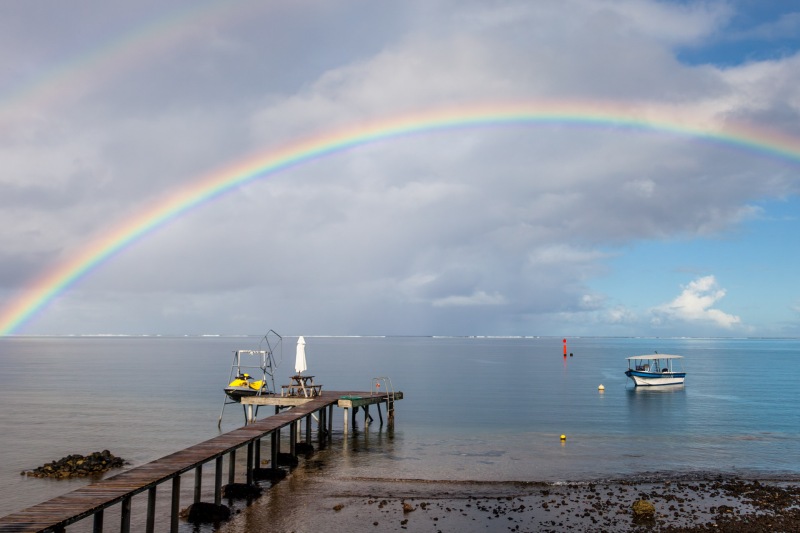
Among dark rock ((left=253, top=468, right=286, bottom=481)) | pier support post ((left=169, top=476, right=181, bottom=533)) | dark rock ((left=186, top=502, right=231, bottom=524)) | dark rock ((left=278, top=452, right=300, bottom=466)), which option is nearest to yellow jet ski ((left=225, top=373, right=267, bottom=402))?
dark rock ((left=278, top=452, right=300, bottom=466))

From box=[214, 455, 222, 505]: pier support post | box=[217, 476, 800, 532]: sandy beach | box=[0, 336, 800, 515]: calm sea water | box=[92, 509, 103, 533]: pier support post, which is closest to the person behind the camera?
box=[92, 509, 103, 533]: pier support post

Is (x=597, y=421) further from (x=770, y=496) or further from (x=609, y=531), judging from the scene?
(x=609, y=531)

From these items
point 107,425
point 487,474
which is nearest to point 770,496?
point 487,474

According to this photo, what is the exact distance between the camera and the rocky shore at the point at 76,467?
103 ft

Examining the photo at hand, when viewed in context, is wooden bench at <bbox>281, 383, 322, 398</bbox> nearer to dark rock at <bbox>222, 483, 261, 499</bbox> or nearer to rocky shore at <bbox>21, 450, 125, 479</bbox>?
rocky shore at <bbox>21, 450, 125, 479</bbox>

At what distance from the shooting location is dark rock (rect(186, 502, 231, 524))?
23.1 metres

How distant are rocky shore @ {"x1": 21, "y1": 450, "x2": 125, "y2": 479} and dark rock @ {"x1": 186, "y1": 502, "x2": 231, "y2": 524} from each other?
11686 mm

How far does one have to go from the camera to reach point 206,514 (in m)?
23.2

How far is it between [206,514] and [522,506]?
41.1ft

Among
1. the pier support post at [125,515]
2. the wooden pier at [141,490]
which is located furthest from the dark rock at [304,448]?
the pier support post at [125,515]

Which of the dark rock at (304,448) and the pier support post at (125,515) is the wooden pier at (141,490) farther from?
the dark rock at (304,448)

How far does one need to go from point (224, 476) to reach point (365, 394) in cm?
1694

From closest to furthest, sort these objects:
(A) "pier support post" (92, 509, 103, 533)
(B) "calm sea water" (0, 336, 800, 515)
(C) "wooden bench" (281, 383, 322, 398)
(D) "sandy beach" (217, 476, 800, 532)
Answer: (A) "pier support post" (92, 509, 103, 533)
(D) "sandy beach" (217, 476, 800, 532)
(B) "calm sea water" (0, 336, 800, 515)
(C) "wooden bench" (281, 383, 322, 398)

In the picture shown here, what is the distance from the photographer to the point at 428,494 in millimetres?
27109
